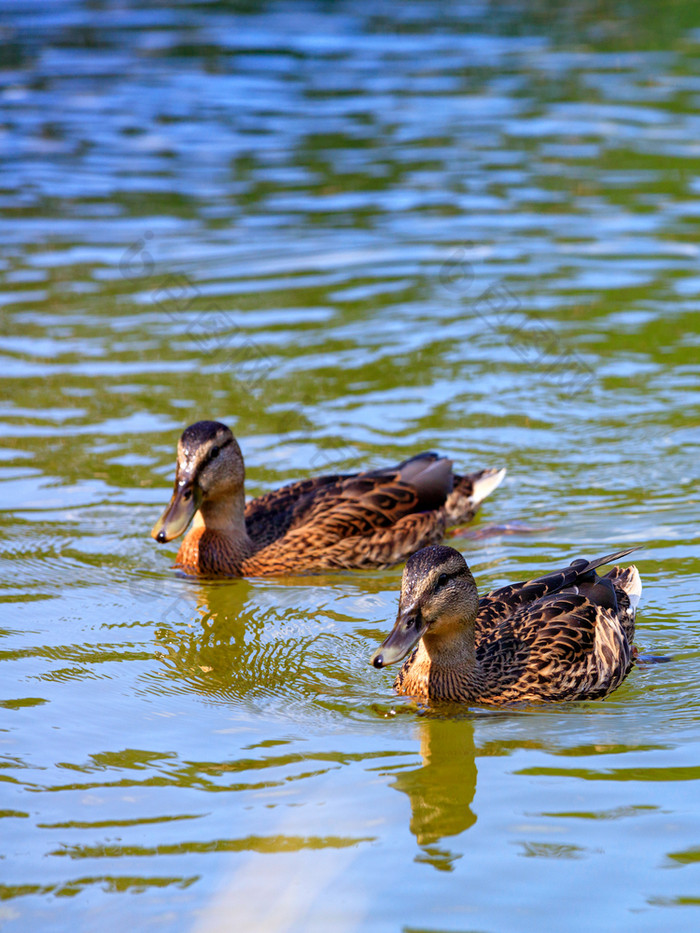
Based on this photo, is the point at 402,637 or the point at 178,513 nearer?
the point at 402,637

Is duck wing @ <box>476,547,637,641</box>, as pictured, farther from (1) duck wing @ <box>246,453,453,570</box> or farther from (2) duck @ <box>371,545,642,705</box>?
(1) duck wing @ <box>246,453,453,570</box>

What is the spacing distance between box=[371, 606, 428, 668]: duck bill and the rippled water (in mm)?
438

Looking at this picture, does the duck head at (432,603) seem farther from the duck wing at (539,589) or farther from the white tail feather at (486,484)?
the white tail feather at (486,484)

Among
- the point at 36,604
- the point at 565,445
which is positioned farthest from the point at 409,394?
the point at 36,604

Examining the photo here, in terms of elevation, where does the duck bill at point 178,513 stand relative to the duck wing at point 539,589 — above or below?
above

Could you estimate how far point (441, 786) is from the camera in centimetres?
598

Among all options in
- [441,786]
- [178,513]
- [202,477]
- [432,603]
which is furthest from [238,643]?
[441,786]

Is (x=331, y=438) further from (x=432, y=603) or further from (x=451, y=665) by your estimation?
(x=432, y=603)

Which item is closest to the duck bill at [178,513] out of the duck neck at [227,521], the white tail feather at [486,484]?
the duck neck at [227,521]

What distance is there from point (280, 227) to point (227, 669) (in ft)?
30.9

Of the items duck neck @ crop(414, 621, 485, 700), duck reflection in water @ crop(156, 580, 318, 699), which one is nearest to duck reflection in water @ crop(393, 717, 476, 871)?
duck neck @ crop(414, 621, 485, 700)

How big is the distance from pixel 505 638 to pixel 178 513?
2.45 meters

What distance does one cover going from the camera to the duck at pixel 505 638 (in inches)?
252

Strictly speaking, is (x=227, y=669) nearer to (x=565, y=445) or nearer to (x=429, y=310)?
(x=565, y=445)
